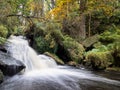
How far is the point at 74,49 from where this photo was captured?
16.2 meters

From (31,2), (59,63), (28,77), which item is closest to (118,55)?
(59,63)

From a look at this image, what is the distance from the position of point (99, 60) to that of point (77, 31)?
607cm

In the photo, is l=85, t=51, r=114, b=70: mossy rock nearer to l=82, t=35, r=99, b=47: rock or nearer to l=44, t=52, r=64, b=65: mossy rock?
l=44, t=52, r=64, b=65: mossy rock

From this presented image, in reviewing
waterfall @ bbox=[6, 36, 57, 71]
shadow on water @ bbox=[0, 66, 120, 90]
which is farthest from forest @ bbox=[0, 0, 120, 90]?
shadow on water @ bbox=[0, 66, 120, 90]

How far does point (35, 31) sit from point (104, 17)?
23.4 ft

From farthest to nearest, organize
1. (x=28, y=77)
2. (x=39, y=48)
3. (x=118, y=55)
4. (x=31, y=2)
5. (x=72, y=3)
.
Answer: (x=31, y=2) → (x=72, y=3) → (x=39, y=48) → (x=118, y=55) → (x=28, y=77)

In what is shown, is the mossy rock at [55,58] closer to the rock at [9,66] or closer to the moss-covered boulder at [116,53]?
the moss-covered boulder at [116,53]

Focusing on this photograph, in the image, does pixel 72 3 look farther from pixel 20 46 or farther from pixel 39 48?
pixel 20 46

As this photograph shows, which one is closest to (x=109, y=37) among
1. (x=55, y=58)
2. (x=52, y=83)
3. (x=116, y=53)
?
(x=116, y=53)

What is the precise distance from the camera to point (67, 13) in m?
18.6

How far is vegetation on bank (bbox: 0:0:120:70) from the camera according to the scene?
14.4 meters

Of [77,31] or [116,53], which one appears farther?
[77,31]

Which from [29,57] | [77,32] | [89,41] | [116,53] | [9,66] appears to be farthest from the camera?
[77,32]

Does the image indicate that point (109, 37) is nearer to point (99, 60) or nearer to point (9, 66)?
point (99, 60)
